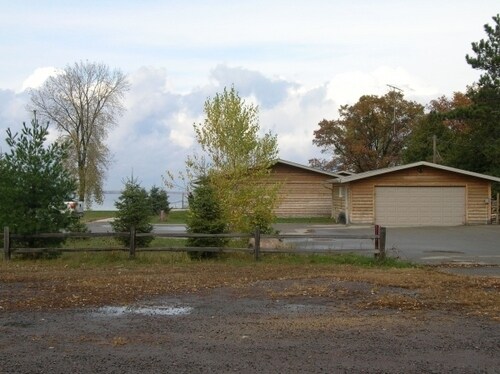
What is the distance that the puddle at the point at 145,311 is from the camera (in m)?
9.29

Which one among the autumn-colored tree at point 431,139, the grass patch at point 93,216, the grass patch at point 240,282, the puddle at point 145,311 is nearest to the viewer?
the puddle at point 145,311

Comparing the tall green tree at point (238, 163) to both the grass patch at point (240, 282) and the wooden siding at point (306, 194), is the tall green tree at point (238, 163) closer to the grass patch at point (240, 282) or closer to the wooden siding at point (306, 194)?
the grass patch at point (240, 282)

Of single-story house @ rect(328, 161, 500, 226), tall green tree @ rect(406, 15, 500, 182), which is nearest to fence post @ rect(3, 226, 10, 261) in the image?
single-story house @ rect(328, 161, 500, 226)

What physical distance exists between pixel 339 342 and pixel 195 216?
1070 cm

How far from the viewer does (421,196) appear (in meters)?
35.3

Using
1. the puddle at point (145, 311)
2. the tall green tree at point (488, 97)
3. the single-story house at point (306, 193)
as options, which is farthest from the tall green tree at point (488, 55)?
the puddle at point (145, 311)

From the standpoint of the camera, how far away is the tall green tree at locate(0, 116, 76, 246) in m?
17.0

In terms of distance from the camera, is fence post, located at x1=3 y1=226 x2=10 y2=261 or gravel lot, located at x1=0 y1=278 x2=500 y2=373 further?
fence post, located at x1=3 y1=226 x2=10 y2=261

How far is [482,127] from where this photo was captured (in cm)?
4084

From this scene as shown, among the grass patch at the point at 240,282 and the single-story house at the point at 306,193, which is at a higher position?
the single-story house at the point at 306,193

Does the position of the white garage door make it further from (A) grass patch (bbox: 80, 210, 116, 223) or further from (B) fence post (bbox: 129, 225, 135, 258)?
(B) fence post (bbox: 129, 225, 135, 258)

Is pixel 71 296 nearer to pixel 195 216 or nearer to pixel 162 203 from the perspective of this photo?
pixel 195 216

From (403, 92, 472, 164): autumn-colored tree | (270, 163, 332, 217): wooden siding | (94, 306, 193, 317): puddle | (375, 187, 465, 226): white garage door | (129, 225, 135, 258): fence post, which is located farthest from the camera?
(403, 92, 472, 164): autumn-colored tree

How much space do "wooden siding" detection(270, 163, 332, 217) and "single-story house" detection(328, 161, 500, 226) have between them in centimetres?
760
